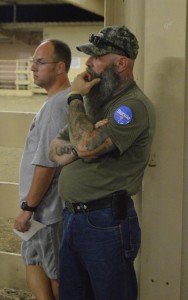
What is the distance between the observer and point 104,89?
197cm

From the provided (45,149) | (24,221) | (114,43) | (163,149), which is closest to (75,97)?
(114,43)

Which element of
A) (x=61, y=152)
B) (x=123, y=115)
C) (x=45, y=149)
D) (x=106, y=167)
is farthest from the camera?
(x=45, y=149)

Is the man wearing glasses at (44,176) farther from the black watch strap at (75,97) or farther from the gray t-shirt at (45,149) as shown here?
the black watch strap at (75,97)

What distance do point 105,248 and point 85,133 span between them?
20.4 inches

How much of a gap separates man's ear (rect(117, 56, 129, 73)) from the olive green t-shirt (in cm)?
9

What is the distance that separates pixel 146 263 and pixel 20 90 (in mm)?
16161

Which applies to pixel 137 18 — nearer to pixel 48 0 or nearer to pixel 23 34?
pixel 48 0

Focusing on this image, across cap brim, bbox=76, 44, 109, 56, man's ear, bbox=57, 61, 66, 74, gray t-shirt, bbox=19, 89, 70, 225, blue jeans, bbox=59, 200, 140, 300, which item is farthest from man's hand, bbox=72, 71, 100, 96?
blue jeans, bbox=59, 200, 140, 300

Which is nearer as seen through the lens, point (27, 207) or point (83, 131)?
point (83, 131)

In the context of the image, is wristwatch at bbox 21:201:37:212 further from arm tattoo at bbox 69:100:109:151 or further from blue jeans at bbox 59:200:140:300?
arm tattoo at bbox 69:100:109:151

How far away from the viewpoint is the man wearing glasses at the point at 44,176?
2301 mm

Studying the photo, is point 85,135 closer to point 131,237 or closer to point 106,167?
point 106,167

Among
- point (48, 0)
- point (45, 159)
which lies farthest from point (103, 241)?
point (48, 0)

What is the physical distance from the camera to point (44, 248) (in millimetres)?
2443
